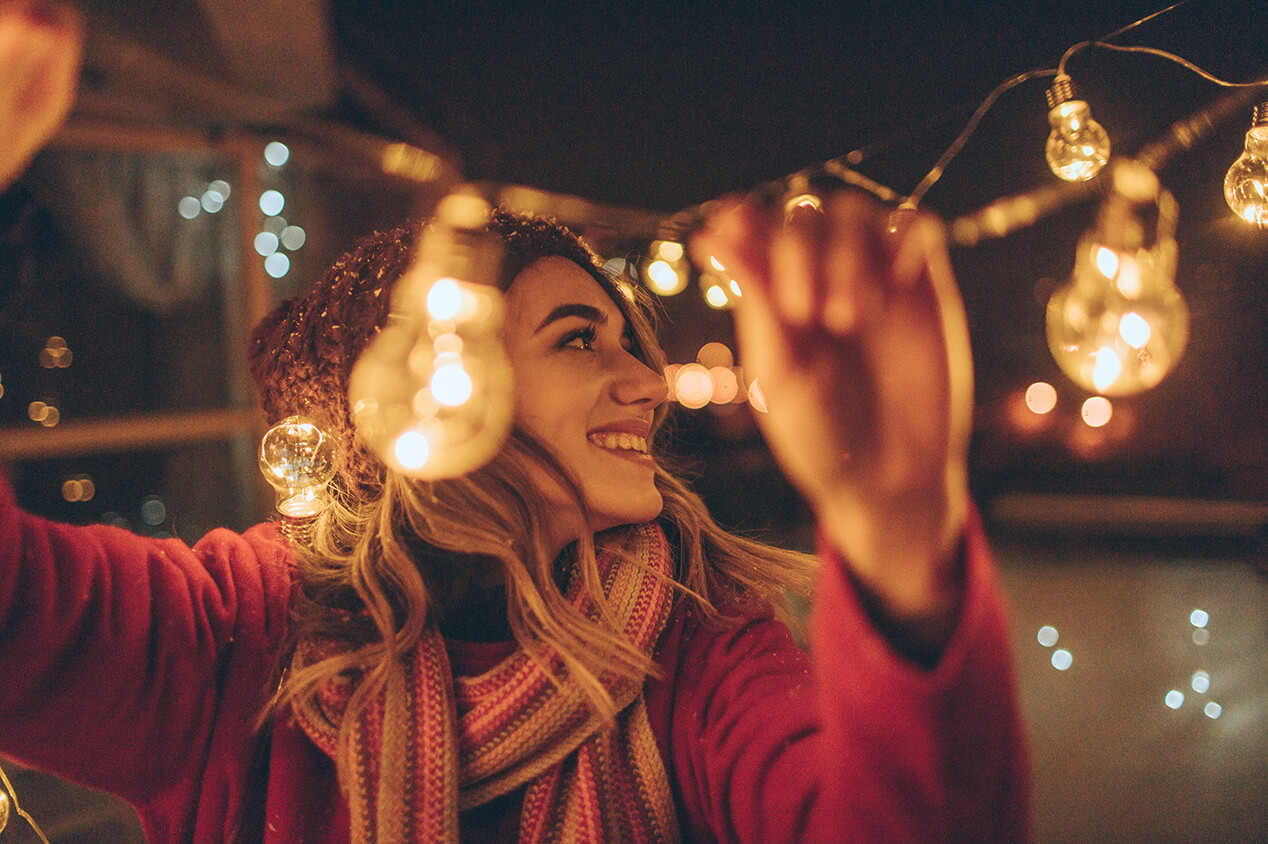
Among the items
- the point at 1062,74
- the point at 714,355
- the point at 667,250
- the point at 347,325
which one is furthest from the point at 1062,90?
the point at 714,355

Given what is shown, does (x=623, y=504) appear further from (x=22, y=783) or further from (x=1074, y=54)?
(x=22, y=783)

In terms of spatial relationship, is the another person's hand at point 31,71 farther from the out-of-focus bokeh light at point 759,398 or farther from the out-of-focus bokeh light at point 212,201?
the out-of-focus bokeh light at point 212,201

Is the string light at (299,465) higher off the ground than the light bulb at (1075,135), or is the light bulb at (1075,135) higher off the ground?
the light bulb at (1075,135)

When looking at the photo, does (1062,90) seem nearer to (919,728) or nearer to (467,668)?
(919,728)

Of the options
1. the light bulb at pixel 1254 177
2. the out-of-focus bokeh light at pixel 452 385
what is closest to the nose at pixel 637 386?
the out-of-focus bokeh light at pixel 452 385

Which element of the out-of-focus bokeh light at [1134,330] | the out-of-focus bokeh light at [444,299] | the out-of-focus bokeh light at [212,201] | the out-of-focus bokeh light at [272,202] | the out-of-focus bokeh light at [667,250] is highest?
the out-of-focus bokeh light at [272,202]

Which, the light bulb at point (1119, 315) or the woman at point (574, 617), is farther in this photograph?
the light bulb at point (1119, 315)

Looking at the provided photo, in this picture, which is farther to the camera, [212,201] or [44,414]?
[212,201]

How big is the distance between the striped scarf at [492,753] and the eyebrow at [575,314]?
17.8 inches

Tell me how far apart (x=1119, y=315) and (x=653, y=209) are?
2.05m

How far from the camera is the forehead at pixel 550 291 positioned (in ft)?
3.37

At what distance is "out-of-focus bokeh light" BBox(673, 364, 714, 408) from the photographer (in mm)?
3395

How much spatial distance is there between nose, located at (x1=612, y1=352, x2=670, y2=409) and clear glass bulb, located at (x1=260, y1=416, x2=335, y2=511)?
46 centimetres

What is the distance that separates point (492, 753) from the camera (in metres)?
0.85
